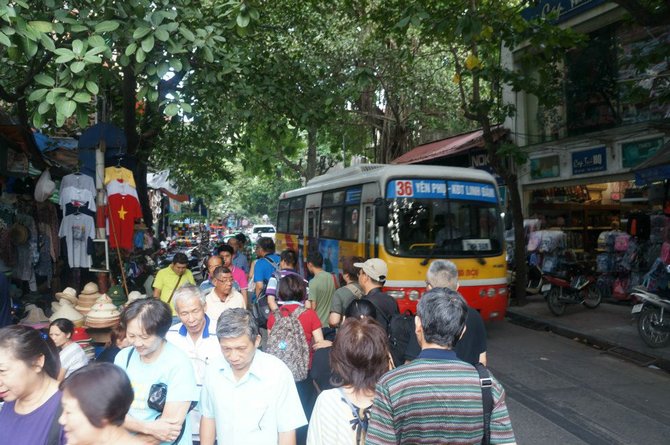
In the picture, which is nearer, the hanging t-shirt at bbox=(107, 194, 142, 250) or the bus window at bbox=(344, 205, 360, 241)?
the hanging t-shirt at bbox=(107, 194, 142, 250)

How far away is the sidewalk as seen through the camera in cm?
845

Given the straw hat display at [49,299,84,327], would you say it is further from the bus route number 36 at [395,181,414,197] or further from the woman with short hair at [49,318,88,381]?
the bus route number 36 at [395,181,414,197]

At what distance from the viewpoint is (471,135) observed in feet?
61.5

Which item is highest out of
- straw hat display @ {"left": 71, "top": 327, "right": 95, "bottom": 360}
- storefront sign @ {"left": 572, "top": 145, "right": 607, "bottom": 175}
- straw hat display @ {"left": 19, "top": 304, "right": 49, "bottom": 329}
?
storefront sign @ {"left": 572, "top": 145, "right": 607, "bottom": 175}

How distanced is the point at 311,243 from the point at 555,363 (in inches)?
255

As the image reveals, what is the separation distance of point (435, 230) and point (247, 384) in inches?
259

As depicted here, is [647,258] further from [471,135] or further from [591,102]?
[471,135]

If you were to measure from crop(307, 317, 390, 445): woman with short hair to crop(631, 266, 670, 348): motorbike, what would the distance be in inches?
274

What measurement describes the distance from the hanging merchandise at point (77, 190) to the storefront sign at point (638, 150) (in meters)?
10.5

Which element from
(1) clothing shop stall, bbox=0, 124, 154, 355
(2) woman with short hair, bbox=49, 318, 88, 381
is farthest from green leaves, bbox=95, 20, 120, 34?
(2) woman with short hair, bbox=49, 318, 88, 381

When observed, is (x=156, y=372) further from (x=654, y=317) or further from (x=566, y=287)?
(x=566, y=287)

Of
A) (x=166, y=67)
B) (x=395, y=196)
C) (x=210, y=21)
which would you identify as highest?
(x=210, y=21)

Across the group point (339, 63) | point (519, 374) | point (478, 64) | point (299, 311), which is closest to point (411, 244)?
point (519, 374)

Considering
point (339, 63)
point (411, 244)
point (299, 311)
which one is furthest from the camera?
point (339, 63)
